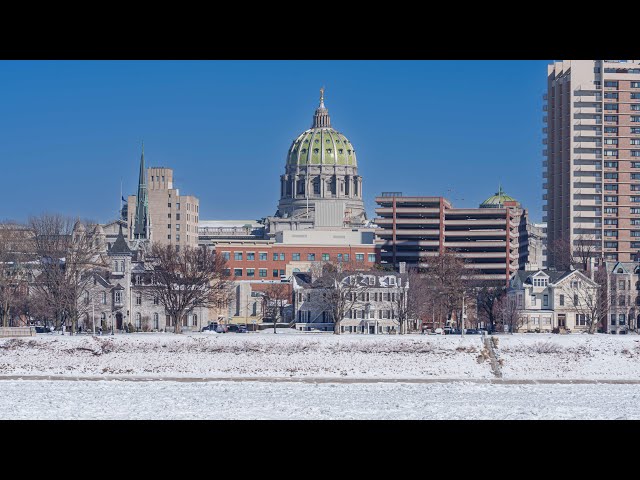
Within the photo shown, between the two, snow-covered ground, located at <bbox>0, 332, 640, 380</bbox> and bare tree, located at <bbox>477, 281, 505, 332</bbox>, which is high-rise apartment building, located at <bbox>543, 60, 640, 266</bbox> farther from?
snow-covered ground, located at <bbox>0, 332, 640, 380</bbox>

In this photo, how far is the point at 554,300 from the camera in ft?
371

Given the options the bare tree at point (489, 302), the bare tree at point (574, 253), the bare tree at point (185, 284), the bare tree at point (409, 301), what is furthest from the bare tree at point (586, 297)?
the bare tree at point (185, 284)

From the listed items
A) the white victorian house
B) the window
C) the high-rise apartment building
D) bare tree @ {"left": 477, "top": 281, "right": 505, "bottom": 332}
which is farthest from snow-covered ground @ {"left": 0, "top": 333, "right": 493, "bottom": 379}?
the high-rise apartment building

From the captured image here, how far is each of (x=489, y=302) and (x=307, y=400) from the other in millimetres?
73836

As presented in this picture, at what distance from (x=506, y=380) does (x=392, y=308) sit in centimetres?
5075

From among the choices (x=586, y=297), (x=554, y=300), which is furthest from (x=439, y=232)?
(x=586, y=297)

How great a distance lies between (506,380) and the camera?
60312 millimetres

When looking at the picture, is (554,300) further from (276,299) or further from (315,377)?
(315,377)

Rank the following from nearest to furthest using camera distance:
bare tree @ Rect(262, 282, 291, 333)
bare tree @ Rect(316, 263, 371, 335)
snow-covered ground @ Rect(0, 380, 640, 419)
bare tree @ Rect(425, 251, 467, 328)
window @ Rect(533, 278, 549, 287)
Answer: snow-covered ground @ Rect(0, 380, 640, 419), bare tree @ Rect(316, 263, 371, 335), bare tree @ Rect(425, 251, 467, 328), window @ Rect(533, 278, 549, 287), bare tree @ Rect(262, 282, 291, 333)

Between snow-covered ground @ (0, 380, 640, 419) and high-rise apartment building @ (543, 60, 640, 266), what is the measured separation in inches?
4351

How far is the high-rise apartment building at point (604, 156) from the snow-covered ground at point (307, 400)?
363 ft

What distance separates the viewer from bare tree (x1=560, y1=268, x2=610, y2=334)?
4178 inches

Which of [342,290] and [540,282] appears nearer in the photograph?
[342,290]
